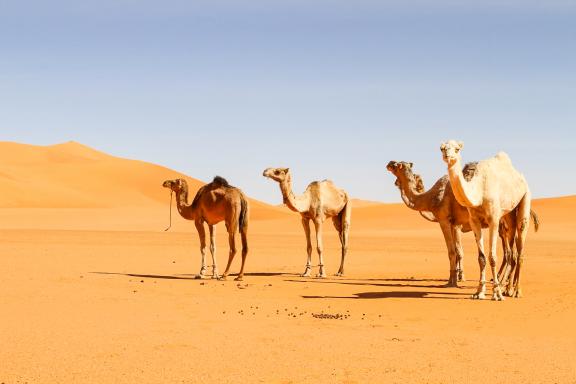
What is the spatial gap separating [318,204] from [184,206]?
330cm

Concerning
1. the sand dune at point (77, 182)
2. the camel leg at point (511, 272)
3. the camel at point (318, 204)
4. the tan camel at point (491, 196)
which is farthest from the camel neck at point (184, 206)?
the sand dune at point (77, 182)

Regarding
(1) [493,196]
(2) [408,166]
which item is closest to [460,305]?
(1) [493,196]

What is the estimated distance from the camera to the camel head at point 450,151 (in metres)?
12.0

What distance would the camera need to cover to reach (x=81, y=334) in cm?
934

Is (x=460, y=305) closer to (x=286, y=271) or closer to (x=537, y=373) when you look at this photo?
(x=537, y=373)

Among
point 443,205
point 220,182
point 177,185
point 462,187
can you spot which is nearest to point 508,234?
point 443,205

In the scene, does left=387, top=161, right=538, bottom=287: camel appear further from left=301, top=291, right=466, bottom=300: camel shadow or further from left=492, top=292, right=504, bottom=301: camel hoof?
left=492, top=292, right=504, bottom=301: camel hoof

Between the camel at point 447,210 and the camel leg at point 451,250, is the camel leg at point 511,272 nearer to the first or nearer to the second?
the camel at point 447,210

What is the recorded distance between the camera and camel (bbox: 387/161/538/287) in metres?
15.3

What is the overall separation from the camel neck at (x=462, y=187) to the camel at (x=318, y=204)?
535cm

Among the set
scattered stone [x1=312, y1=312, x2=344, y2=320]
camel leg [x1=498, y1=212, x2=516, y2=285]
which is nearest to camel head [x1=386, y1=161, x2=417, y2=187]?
camel leg [x1=498, y1=212, x2=516, y2=285]

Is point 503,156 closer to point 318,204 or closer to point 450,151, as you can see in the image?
point 450,151

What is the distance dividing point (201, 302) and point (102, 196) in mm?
72413

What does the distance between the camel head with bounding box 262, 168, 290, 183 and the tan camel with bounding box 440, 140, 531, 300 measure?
16.2 ft
